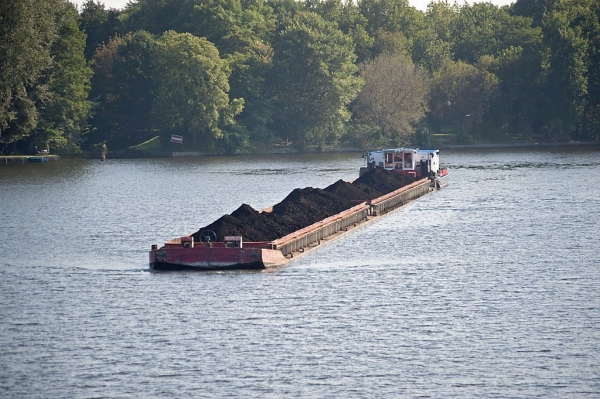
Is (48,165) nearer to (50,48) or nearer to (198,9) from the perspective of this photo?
(50,48)

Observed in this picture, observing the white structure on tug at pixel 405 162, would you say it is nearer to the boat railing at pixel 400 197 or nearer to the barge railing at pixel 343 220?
the boat railing at pixel 400 197

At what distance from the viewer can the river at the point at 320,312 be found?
30.9 meters

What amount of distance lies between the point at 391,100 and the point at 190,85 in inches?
1163

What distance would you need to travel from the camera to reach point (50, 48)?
129 metres

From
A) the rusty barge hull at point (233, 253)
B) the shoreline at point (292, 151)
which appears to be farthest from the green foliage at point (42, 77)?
the rusty barge hull at point (233, 253)

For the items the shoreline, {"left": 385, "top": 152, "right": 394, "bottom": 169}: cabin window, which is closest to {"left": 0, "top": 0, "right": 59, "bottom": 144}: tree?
the shoreline

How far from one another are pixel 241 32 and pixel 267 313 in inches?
4449

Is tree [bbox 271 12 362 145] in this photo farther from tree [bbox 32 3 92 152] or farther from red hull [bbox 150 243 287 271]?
red hull [bbox 150 243 287 271]

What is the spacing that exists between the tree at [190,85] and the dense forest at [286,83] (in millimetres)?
159

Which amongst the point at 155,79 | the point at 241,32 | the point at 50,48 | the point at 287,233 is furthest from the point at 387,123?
the point at 287,233

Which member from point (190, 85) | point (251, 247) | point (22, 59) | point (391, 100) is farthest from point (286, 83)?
point (251, 247)

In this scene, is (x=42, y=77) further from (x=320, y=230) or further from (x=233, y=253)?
(x=233, y=253)

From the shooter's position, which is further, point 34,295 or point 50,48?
point 50,48

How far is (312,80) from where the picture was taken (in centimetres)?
14250
